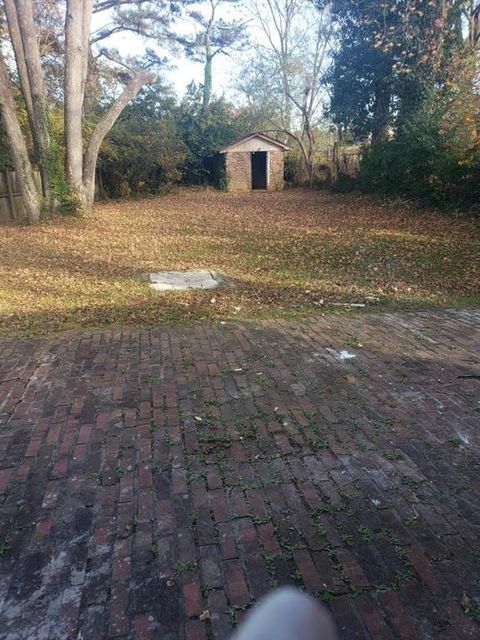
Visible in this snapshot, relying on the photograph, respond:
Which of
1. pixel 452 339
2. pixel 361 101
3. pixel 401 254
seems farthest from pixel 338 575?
pixel 361 101

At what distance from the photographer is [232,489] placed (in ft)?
9.66

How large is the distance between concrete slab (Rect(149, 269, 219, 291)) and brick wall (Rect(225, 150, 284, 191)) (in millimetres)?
22579

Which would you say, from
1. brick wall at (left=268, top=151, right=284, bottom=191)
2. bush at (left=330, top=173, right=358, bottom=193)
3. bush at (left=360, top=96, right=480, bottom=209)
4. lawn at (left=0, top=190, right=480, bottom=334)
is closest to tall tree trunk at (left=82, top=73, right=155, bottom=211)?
lawn at (left=0, top=190, right=480, bottom=334)

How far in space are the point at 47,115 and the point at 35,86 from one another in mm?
1001

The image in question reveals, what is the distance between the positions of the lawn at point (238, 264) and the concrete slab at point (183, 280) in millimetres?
301

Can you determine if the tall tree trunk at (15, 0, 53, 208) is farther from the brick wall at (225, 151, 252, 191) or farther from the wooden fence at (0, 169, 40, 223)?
the brick wall at (225, 151, 252, 191)

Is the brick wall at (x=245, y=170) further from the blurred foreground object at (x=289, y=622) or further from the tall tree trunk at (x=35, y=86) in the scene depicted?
the blurred foreground object at (x=289, y=622)

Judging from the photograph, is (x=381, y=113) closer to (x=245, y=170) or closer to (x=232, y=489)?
(x=245, y=170)

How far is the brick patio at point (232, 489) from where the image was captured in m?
2.17

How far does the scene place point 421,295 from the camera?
7496mm

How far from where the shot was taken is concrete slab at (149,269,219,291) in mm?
8000

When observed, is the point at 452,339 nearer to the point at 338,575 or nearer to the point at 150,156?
the point at 338,575

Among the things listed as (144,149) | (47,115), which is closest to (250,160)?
(144,149)

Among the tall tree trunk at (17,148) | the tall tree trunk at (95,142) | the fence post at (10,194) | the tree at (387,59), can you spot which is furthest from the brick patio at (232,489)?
the tree at (387,59)
